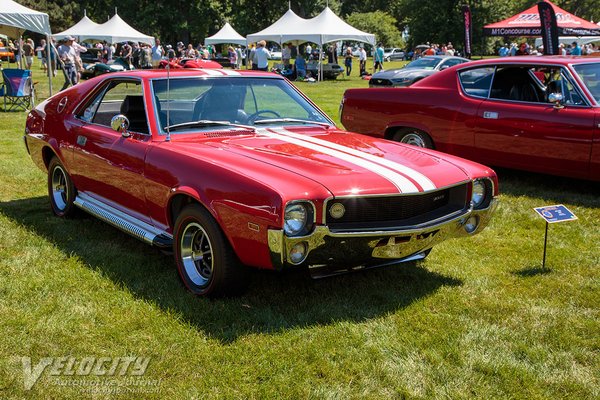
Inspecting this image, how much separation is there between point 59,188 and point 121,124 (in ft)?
5.53

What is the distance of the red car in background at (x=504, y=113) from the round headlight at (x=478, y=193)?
8.80ft

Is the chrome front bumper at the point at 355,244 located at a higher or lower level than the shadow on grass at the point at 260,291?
higher

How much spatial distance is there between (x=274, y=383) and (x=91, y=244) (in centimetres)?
256

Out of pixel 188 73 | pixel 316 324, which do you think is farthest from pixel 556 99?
pixel 316 324

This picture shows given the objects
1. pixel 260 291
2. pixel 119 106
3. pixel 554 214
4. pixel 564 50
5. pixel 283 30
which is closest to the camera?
pixel 260 291

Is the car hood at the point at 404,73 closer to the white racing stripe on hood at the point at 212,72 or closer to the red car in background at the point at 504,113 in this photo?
the red car in background at the point at 504,113

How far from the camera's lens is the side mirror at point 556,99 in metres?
6.57

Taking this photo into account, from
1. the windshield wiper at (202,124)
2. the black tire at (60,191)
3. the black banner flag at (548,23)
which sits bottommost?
the black tire at (60,191)

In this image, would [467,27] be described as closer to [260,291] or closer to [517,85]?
[517,85]

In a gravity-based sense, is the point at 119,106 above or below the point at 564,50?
above

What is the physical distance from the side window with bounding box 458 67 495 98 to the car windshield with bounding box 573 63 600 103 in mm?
963

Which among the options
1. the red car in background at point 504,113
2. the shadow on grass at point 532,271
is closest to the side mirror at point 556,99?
the red car in background at point 504,113

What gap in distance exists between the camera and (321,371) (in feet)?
10.4

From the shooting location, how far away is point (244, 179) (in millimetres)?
3578
